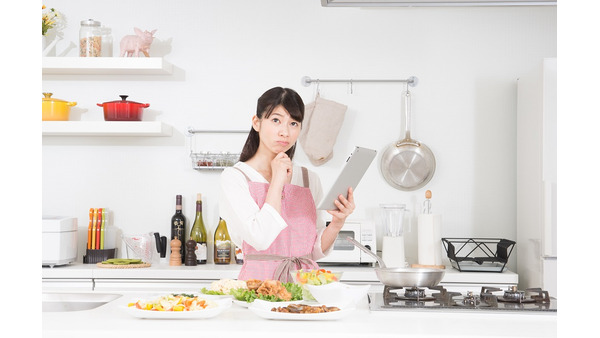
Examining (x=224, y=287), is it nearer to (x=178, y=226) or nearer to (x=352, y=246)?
(x=352, y=246)

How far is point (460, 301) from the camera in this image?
2057 mm

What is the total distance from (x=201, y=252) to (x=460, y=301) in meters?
2.06

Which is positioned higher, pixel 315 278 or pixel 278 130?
pixel 278 130

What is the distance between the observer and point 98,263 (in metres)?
Result: 3.67

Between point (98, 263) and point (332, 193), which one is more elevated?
point (332, 193)

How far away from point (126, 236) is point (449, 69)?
6.92 ft

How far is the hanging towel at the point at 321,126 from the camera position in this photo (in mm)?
3922

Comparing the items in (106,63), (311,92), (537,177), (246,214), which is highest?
(106,63)

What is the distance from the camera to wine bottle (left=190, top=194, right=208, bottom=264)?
12.5 ft

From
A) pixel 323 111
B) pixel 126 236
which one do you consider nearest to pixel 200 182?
pixel 126 236

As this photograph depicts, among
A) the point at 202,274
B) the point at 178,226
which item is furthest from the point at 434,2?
the point at 178,226

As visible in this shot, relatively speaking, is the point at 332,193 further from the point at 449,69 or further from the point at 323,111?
the point at 449,69

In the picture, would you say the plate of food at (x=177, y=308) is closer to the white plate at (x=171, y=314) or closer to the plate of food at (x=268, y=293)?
the white plate at (x=171, y=314)

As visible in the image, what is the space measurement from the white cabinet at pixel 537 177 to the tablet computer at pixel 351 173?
4.84 ft
